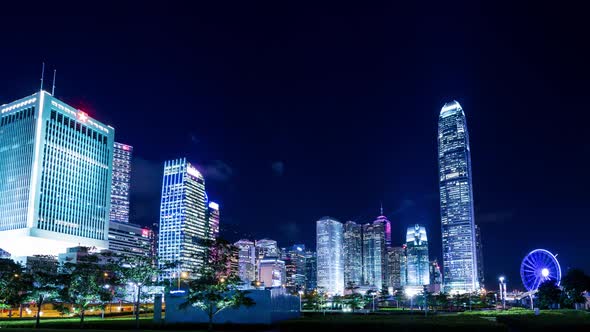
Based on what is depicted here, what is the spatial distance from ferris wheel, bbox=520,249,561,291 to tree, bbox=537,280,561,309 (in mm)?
5124

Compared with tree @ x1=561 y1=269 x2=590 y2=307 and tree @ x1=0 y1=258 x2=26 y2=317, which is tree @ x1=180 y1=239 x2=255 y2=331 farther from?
tree @ x1=561 y1=269 x2=590 y2=307

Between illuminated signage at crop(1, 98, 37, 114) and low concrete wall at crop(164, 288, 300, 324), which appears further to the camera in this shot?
illuminated signage at crop(1, 98, 37, 114)

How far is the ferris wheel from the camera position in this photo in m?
102

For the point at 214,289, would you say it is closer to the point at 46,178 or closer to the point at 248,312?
the point at 248,312

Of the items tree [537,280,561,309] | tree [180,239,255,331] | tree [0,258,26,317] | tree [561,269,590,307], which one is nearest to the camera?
tree [180,239,255,331]

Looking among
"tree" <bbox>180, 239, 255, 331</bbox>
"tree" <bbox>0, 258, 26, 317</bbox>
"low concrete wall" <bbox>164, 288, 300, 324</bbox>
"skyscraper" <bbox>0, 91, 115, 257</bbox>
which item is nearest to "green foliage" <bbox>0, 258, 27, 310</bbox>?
"tree" <bbox>0, 258, 26, 317</bbox>

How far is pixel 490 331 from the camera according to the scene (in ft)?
124

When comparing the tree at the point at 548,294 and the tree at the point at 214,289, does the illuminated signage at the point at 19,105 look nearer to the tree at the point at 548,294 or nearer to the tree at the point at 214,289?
the tree at the point at 214,289

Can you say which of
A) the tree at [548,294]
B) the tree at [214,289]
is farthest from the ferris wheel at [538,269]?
the tree at [214,289]

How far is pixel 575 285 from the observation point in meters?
88.2

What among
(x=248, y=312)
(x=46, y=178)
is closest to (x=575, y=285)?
(x=248, y=312)

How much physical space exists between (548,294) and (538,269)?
13724mm

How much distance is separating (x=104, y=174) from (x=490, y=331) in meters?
125

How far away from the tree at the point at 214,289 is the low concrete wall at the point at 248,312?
417 cm
